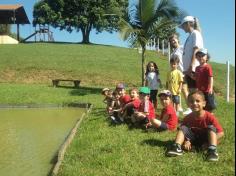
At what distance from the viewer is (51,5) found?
57.9 meters

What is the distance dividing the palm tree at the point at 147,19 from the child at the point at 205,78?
9.77 m

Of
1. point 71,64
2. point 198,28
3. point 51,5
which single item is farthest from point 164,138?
point 51,5

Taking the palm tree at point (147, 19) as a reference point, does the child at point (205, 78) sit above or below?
below

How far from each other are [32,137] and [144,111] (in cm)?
247

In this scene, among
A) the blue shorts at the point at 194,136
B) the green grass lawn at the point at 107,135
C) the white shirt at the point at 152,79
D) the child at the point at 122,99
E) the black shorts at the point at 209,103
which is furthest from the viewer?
the white shirt at the point at 152,79

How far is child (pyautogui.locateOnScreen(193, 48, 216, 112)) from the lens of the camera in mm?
7688

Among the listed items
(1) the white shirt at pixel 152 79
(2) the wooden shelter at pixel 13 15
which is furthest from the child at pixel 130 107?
(2) the wooden shelter at pixel 13 15

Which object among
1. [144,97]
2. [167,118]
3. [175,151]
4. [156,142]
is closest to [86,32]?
[144,97]

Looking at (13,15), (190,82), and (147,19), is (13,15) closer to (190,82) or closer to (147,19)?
(147,19)

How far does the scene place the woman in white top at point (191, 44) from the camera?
867 centimetres

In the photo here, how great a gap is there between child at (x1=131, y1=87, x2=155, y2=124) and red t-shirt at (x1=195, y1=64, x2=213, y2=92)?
3.60ft

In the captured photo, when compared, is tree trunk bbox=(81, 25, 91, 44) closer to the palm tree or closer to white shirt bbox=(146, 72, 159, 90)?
the palm tree

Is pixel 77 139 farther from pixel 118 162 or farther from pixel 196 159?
pixel 196 159

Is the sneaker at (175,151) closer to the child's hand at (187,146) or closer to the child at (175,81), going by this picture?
the child's hand at (187,146)
